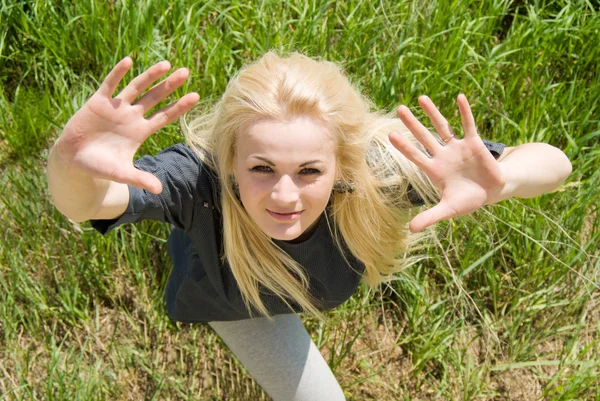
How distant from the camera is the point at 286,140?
168 cm

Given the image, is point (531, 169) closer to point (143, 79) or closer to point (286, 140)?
point (286, 140)

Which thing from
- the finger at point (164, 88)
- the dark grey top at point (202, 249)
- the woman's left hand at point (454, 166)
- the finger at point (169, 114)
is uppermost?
the finger at point (164, 88)

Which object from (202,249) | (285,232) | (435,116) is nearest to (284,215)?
(285,232)

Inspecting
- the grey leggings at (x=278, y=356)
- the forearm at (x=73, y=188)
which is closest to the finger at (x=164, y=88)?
the forearm at (x=73, y=188)

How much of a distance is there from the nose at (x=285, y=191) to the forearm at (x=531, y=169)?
54 centimetres

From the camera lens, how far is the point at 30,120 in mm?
2678

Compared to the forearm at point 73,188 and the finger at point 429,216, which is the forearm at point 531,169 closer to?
the finger at point 429,216

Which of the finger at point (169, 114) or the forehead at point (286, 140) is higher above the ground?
the finger at point (169, 114)

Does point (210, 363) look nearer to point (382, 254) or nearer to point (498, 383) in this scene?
point (382, 254)

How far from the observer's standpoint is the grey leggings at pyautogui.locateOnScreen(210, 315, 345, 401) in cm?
225

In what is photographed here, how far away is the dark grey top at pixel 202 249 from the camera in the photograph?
176 centimetres

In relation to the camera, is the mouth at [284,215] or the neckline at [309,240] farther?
the neckline at [309,240]

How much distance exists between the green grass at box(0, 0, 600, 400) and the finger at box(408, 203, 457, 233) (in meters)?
0.88

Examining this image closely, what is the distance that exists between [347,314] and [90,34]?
1.50m
